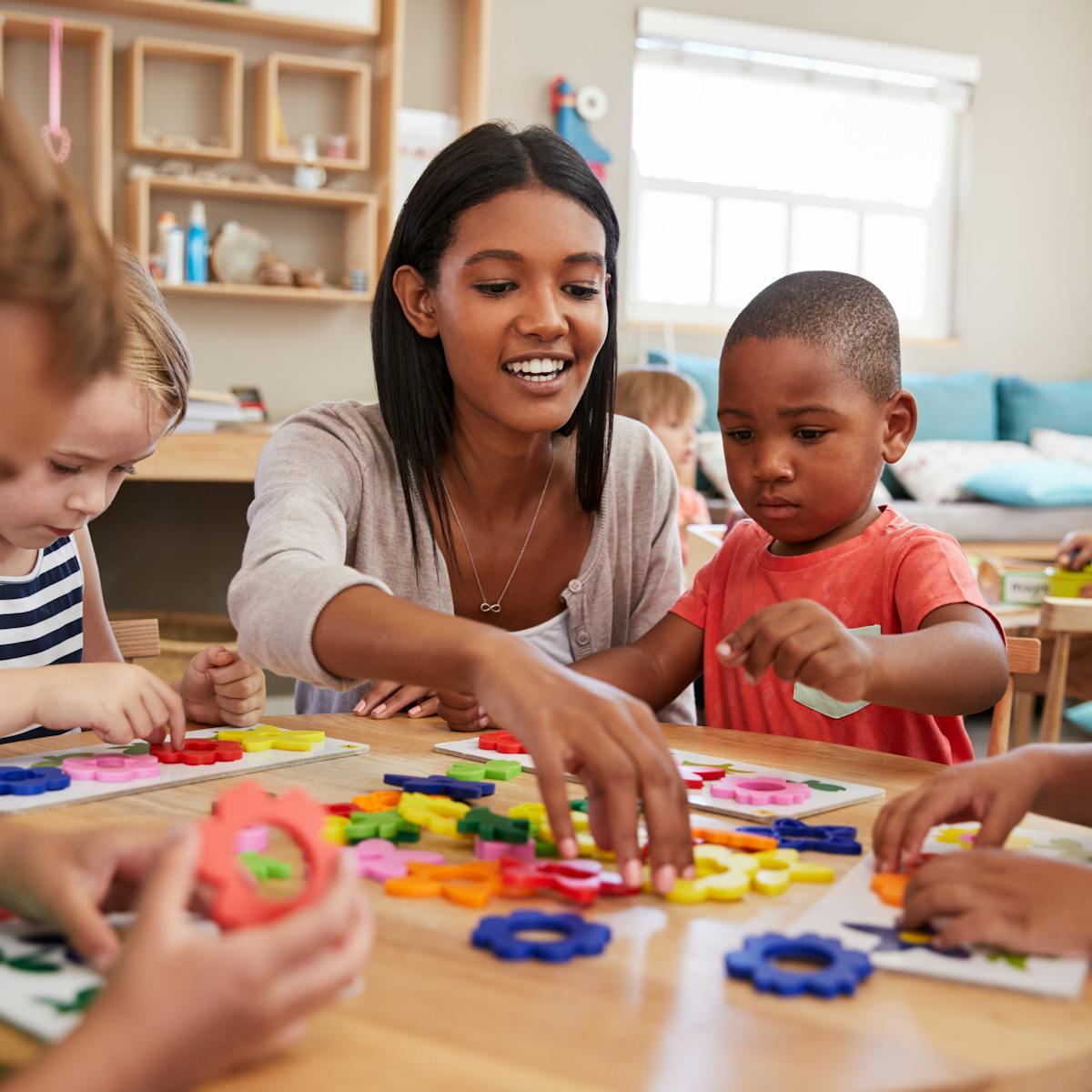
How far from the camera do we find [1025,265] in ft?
19.6

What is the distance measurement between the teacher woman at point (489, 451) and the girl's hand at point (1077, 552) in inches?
58.4

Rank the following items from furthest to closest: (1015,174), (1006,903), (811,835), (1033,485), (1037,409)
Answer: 1. (1015,174)
2. (1037,409)
3. (1033,485)
4. (811,835)
5. (1006,903)

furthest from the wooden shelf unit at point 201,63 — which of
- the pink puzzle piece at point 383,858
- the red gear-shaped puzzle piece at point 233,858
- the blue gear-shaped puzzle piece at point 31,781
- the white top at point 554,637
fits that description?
the red gear-shaped puzzle piece at point 233,858

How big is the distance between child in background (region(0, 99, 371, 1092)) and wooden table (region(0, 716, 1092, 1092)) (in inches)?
1.4

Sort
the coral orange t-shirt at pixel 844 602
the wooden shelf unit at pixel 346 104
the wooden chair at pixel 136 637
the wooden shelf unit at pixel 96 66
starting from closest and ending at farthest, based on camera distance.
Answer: the coral orange t-shirt at pixel 844 602 → the wooden chair at pixel 136 637 → the wooden shelf unit at pixel 96 66 → the wooden shelf unit at pixel 346 104

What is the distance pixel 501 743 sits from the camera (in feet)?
4.07

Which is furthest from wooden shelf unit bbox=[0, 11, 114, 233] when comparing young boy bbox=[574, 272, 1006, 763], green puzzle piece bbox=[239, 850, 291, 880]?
green puzzle piece bbox=[239, 850, 291, 880]

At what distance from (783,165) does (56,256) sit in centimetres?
535

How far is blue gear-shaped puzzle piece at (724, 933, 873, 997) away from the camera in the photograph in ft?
2.15

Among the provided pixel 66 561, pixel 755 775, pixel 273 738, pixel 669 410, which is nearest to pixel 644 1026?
pixel 755 775

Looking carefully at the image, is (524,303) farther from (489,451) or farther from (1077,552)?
(1077,552)

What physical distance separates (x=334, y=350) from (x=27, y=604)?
9.73ft

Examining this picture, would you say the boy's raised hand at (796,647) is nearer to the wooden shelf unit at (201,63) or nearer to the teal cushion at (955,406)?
the wooden shelf unit at (201,63)

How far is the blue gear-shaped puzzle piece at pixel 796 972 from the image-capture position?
66 cm
